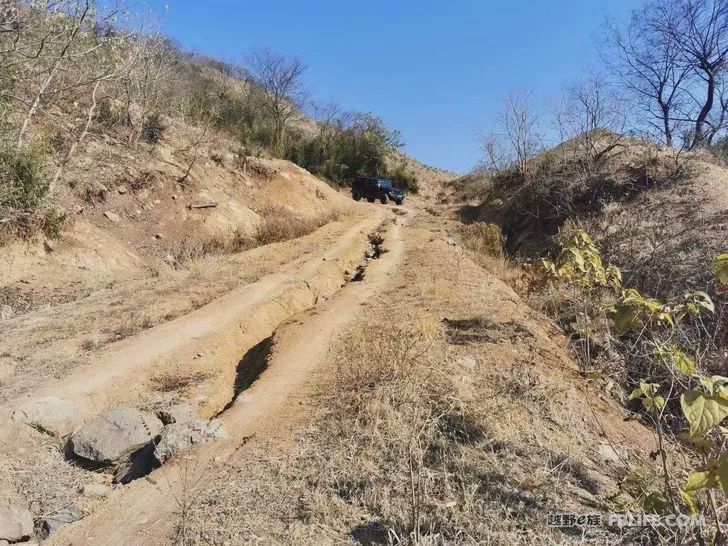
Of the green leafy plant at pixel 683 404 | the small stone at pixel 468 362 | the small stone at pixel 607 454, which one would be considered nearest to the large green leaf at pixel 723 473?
the green leafy plant at pixel 683 404

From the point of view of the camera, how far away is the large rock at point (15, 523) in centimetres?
306

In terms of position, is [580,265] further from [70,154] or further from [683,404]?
[70,154]

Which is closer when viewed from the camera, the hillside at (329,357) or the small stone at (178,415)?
the hillside at (329,357)

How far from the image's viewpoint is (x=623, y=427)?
15.3 feet

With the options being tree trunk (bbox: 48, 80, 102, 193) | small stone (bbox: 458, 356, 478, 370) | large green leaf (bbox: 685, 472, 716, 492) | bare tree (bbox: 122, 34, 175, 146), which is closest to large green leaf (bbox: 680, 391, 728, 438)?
large green leaf (bbox: 685, 472, 716, 492)

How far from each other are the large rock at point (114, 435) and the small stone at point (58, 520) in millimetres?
650

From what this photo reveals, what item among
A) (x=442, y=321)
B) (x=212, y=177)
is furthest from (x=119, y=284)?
(x=212, y=177)

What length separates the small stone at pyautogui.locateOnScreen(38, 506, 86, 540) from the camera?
3.24 metres

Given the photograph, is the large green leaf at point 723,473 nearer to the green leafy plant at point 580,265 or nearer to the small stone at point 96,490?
the green leafy plant at point 580,265

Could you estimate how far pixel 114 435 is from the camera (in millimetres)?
4238

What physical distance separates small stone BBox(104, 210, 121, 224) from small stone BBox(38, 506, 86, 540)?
1046 cm

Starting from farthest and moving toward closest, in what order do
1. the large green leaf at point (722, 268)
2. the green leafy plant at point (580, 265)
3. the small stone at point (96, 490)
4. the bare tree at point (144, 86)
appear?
the bare tree at point (144, 86) → the green leafy plant at point (580, 265) → the small stone at point (96, 490) → the large green leaf at point (722, 268)

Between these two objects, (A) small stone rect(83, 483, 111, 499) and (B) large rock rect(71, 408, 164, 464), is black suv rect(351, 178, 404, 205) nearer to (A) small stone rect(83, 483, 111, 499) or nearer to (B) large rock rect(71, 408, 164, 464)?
(B) large rock rect(71, 408, 164, 464)

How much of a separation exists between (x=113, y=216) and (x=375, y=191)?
1657cm
